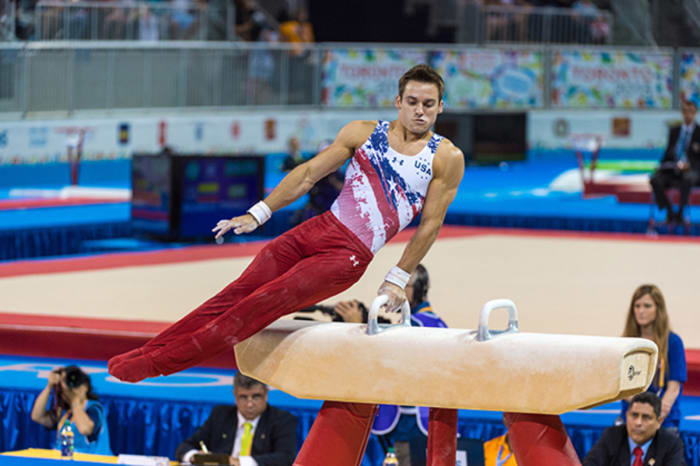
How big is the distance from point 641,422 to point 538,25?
15.6 m

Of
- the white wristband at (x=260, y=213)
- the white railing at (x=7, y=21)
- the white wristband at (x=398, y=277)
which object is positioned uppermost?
the white railing at (x=7, y=21)

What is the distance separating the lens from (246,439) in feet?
16.2

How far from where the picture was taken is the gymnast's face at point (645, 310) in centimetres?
491

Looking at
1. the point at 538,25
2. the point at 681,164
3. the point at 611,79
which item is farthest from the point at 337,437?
the point at 538,25

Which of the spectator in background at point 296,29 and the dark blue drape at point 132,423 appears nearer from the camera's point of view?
the dark blue drape at point 132,423

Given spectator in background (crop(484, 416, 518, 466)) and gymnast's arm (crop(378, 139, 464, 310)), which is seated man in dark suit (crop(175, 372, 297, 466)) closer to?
spectator in background (crop(484, 416, 518, 466))

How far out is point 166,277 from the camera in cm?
882

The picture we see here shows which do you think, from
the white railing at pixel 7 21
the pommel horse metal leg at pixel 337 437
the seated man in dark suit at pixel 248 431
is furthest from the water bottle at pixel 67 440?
the white railing at pixel 7 21

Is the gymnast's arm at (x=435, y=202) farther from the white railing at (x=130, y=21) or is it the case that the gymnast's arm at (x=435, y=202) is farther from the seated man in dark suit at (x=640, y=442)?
the white railing at (x=130, y=21)

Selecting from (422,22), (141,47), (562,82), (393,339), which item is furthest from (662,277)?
(422,22)

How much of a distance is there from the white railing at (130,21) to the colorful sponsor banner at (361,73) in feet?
5.29

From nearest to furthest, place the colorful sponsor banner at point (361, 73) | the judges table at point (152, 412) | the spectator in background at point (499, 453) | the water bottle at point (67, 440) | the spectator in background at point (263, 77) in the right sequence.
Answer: the spectator in background at point (499, 453) → the water bottle at point (67, 440) → the judges table at point (152, 412) → the spectator in background at point (263, 77) → the colorful sponsor banner at point (361, 73)

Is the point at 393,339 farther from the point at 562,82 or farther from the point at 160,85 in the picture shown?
the point at 562,82

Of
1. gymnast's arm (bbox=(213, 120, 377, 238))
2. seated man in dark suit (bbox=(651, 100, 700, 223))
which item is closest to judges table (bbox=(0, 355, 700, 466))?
gymnast's arm (bbox=(213, 120, 377, 238))
